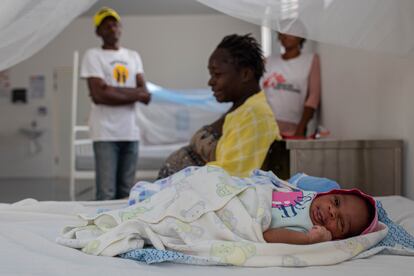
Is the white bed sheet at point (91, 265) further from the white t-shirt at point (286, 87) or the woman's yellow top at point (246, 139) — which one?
the white t-shirt at point (286, 87)

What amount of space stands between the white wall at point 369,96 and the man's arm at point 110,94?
1.16 meters

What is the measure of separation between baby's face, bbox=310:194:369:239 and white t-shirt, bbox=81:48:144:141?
6.45ft

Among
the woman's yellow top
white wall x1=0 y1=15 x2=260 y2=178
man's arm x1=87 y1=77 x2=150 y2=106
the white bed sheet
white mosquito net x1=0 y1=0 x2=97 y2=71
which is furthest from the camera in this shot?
white wall x1=0 y1=15 x2=260 y2=178

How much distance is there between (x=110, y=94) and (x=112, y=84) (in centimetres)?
11

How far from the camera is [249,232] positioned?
1087 mm

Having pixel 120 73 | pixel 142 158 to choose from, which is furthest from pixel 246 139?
pixel 142 158

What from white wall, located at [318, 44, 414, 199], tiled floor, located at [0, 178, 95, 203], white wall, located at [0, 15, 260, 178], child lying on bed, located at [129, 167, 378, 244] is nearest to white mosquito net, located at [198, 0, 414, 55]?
white wall, located at [318, 44, 414, 199]

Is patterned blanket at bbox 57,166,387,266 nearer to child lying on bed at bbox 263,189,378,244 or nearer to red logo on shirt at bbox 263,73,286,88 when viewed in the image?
child lying on bed at bbox 263,189,378,244

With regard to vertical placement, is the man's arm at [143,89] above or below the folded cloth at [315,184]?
above

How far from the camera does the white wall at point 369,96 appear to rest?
179 cm

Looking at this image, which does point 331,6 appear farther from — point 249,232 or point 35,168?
point 35,168

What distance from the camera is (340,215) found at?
3.83 feet

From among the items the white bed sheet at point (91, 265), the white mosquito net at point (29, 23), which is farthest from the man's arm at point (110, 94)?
the white bed sheet at point (91, 265)

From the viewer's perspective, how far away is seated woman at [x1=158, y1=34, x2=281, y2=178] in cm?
176
